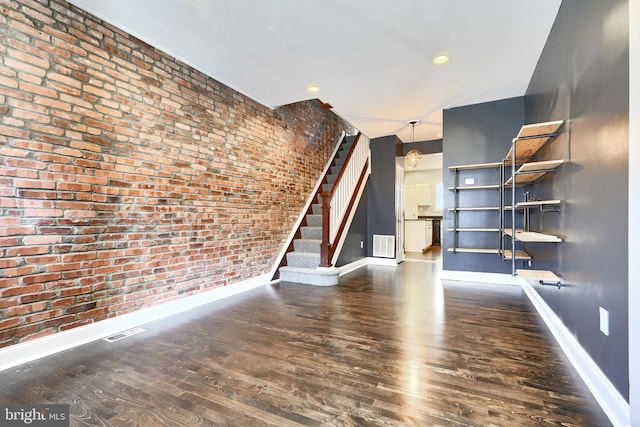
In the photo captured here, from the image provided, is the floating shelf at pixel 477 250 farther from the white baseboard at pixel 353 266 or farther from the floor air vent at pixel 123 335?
the floor air vent at pixel 123 335

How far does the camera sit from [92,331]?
2.35 metres

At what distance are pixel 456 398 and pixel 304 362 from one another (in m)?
0.97

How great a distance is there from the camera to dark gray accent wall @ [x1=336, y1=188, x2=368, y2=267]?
17.1 ft

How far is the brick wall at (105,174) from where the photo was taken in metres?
1.97

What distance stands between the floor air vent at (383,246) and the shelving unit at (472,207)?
4.98 ft

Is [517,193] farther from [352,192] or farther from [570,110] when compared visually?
[352,192]

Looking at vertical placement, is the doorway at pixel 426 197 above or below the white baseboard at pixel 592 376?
above

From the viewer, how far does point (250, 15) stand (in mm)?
2418

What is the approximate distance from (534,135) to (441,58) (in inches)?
49.0

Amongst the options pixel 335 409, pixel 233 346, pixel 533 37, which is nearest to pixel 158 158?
pixel 233 346

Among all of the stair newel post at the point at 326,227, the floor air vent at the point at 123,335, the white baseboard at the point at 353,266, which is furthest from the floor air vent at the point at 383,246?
the floor air vent at the point at 123,335

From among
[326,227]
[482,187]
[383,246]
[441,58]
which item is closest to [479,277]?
[482,187]

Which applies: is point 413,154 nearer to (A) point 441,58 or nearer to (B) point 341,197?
(B) point 341,197
